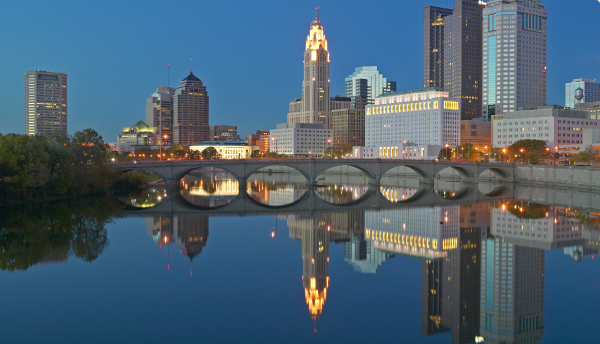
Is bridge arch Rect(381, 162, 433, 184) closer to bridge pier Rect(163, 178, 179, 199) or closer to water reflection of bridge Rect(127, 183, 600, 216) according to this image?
water reflection of bridge Rect(127, 183, 600, 216)

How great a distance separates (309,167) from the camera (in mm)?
98875

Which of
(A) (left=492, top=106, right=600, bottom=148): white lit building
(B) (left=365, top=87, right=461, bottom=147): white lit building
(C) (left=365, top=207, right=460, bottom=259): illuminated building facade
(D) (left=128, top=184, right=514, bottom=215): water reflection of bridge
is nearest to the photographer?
(C) (left=365, top=207, right=460, bottom=259): illuminated building facade

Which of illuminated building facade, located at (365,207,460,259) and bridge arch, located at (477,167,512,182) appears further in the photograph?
bridge arch, located at (477,167,512,182)

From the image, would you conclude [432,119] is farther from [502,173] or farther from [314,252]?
[314,252]

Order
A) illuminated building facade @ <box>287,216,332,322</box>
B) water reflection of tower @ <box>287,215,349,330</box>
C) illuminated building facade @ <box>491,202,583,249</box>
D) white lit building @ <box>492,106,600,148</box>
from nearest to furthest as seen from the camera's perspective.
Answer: illuminated building facade @ <box>287,216,332,322</box> < water reflection of tower @ <box>287,215,349,330</box> < illuminated building facade @ <box>491,202,583,249</box> < white lit building @ <box>492,106,600,148</box>

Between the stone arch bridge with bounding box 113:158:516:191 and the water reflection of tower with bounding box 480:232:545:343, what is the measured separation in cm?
5546

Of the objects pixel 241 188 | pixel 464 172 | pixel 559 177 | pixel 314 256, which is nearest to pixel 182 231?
pixel 314 256

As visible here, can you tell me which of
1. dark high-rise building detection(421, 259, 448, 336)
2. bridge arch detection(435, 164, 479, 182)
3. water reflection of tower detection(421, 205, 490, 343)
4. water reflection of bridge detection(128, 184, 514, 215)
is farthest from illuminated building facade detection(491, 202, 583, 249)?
bridge arch detection(435, 164, 479, 182)

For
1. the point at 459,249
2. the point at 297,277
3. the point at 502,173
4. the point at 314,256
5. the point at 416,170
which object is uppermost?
the point at 416,170

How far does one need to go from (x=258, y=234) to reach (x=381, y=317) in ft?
81.7

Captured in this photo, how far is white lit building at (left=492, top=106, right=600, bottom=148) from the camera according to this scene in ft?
502

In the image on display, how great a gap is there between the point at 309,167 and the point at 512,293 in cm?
6879

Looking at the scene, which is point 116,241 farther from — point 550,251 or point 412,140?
point 412,140

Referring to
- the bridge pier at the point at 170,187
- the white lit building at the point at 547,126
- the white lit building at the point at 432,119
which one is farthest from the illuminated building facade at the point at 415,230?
the white lit building at the point at 432,119
